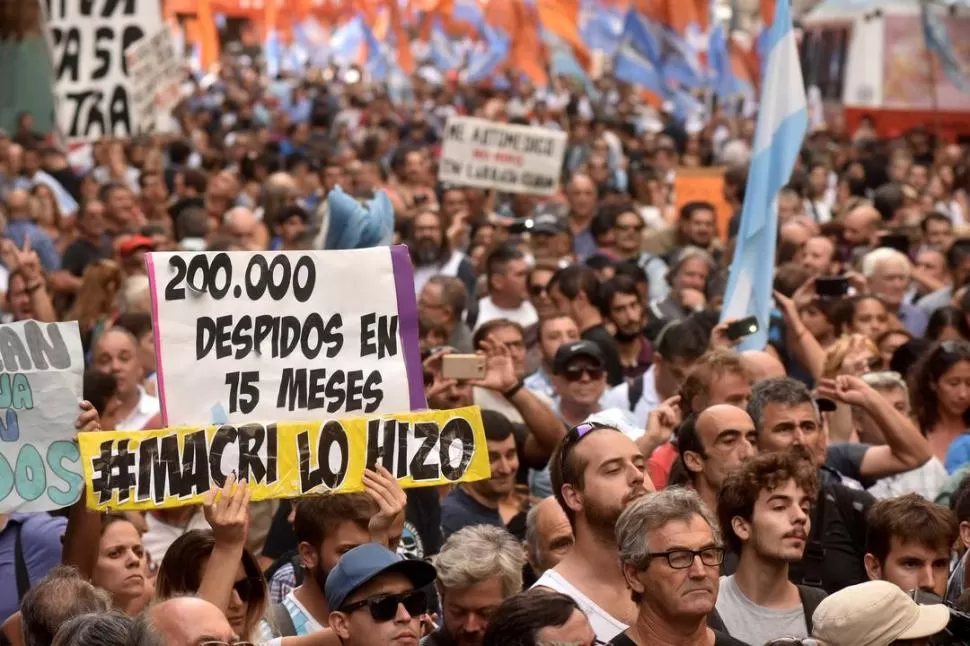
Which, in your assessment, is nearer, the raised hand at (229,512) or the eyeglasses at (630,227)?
the raised hand at (229,512)

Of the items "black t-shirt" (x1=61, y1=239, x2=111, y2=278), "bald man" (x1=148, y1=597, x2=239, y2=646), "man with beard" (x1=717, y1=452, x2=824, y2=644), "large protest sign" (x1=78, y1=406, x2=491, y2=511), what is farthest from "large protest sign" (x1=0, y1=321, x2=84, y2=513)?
"black t-shirt" (x1=61, y1=239, x2=111, y2=278)

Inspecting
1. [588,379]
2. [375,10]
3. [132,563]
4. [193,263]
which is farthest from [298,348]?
[375,10]

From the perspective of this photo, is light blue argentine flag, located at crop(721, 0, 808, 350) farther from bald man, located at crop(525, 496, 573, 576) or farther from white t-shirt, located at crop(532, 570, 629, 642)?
white t-shirt, located at crop(532, 570, 629, 642)

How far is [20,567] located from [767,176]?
15.5 ft

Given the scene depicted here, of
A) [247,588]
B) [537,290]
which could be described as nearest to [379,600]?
[247,588]

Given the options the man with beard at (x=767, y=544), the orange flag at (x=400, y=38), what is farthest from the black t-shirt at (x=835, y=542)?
the orange flag at (x=400, y=38)

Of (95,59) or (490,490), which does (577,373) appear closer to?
(490,490)

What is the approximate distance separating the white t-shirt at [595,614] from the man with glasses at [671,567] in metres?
0.29

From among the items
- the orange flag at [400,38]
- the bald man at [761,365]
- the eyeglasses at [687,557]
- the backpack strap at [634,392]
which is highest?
the eyeglasses at [687,557]

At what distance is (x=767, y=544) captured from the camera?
599 centimetres

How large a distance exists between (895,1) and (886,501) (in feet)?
79.0

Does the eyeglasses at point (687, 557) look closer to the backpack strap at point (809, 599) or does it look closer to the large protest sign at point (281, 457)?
the backpack strap at point (809, 599)

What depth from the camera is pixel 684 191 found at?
1683cm

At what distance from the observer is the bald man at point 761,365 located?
8.16m
